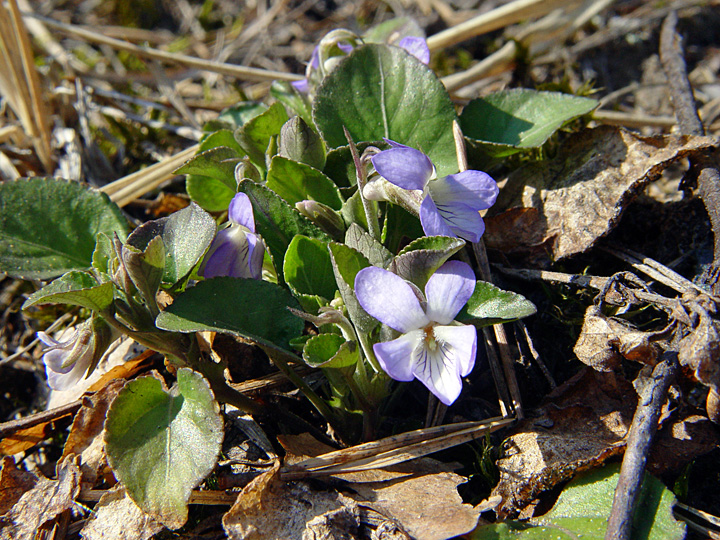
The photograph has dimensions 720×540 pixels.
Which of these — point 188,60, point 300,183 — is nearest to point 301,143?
point 300,183

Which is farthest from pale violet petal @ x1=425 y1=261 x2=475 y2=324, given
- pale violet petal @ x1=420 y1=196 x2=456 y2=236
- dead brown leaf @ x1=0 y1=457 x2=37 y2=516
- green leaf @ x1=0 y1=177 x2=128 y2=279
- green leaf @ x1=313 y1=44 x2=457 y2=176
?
dead brown leaf @ x1=0 y1=457 x2=37 y2=516

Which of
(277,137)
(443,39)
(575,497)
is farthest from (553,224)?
(443,39)

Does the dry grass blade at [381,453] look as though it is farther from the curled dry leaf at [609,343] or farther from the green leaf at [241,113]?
the green leaf at [241,113]

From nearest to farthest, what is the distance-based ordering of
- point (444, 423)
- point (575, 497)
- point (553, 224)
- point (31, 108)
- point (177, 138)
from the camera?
point (575, 497)
point (444, 423)
point (553, 224)
point (31, 108)
point (177, 138)

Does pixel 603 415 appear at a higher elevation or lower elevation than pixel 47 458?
lower

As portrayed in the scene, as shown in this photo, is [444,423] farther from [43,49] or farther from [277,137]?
[43,49]

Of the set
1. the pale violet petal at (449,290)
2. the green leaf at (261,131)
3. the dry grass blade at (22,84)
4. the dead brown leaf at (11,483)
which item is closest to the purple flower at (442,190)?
the pale violet petal at (449,290)

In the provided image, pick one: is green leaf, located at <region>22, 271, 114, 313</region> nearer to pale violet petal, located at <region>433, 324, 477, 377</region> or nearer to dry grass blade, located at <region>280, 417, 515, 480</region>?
dry grass blade, located at <region>280, 417, 515, 480</region>
